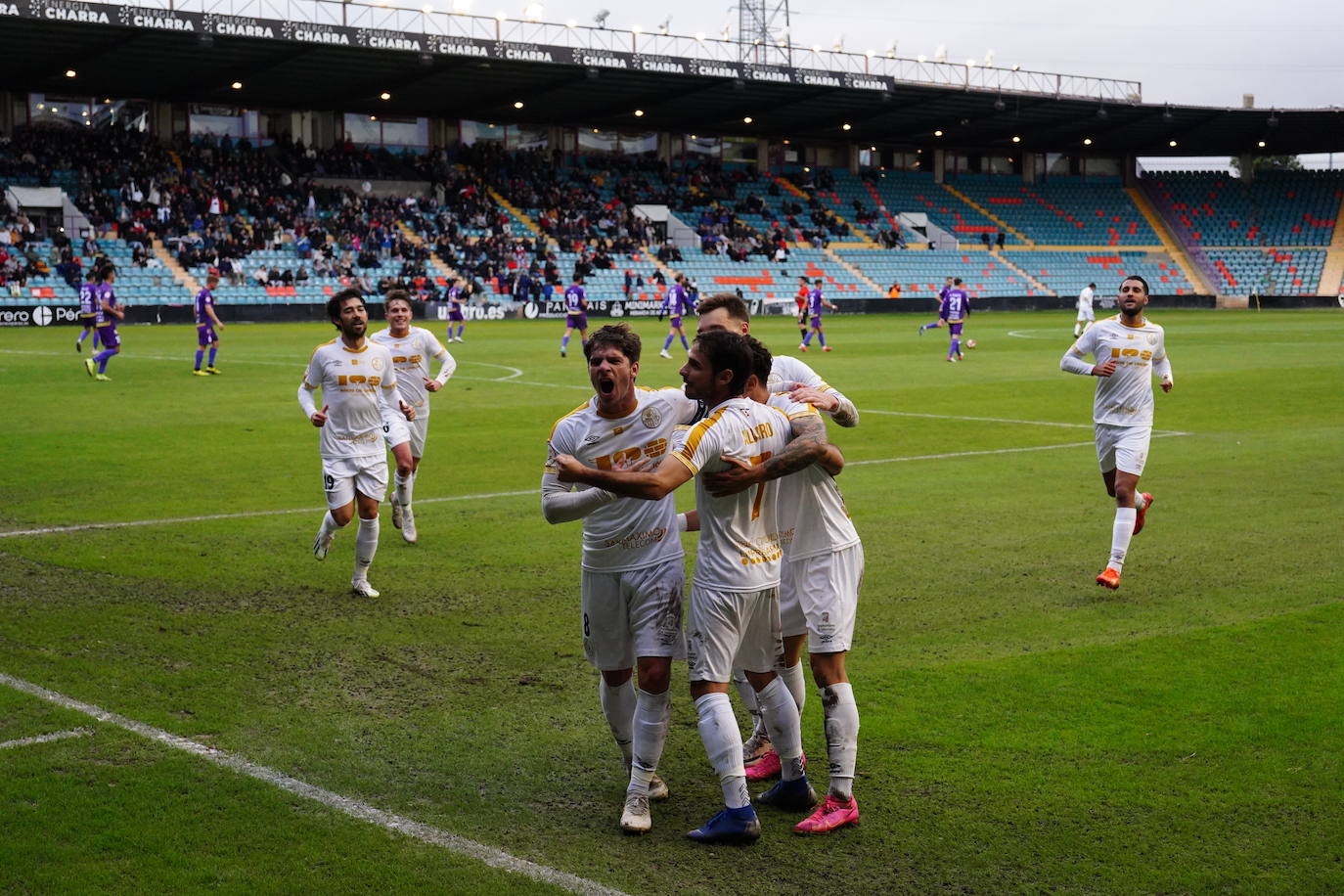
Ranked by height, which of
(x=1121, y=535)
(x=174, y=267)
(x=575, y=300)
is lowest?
(x=1121, y=535)

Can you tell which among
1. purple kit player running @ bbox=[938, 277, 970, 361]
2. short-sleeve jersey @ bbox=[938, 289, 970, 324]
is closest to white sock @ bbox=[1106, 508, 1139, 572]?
purple kit player running @ bbox=[938, 277, 970, 361]

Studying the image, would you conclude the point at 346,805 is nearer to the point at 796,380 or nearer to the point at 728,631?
the point at 728,631

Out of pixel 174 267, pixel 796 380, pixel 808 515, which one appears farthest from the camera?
pixel 174 267

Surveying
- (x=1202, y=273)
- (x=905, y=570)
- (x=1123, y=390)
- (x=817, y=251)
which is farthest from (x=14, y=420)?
(x=1202, y=273)

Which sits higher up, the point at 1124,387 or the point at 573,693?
the point at 1124,387

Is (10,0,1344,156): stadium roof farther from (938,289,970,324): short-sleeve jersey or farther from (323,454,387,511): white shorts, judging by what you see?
(323,454,387,511): white shorts

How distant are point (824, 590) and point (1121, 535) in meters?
5.31

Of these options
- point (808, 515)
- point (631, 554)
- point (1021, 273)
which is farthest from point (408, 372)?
point (1021, 273)

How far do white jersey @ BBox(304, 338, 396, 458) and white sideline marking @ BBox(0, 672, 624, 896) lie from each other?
10.7 feet

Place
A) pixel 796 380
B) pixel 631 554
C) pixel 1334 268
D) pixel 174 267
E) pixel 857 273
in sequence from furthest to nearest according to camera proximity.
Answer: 1. pixel 1334 268
2. pixel 857 273
3. pixel 174 267
4. pixel 796 380
5. pixel 631 554

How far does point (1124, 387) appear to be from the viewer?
11000 mm

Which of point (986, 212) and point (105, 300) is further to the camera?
point (986, 212)

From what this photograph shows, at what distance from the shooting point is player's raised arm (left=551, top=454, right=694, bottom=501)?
504 cm

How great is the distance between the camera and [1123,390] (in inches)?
433
